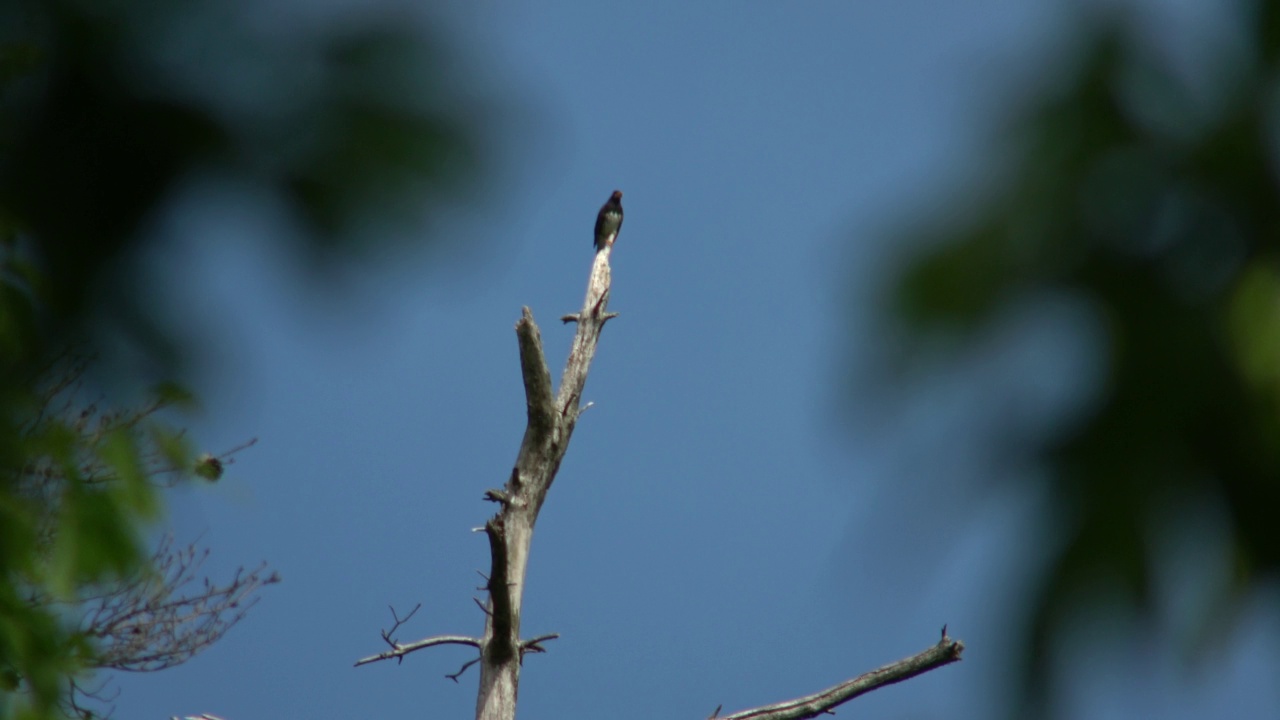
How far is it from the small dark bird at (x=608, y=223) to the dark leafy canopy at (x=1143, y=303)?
811 cm

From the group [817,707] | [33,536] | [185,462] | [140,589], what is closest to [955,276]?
[185,462]

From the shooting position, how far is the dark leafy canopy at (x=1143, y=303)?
32.1 inches

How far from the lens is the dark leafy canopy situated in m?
0.81

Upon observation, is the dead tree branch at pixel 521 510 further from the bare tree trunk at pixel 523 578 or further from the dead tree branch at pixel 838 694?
the dead tree branch at pixel 838 694

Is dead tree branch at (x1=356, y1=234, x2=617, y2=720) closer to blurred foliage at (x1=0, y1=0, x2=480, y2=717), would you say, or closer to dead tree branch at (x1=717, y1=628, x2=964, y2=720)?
dead tree branch at (x1=717, y1=628, x2=964, y2=720)

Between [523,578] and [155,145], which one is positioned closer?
[155,145]

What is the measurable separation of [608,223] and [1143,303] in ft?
28.3

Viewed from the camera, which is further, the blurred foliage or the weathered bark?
the weathered bark

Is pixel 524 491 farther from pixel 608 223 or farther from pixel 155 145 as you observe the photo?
pixel 155 145

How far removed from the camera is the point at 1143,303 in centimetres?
82

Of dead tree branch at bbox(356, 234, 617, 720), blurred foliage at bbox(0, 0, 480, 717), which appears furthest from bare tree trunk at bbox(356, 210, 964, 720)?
blurred foliage at bbox(0, 0, 480, 717)

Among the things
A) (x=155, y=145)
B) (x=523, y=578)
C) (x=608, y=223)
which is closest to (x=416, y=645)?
(x=523, y=578)

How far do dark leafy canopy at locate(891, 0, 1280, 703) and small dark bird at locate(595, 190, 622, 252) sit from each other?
8.11 m

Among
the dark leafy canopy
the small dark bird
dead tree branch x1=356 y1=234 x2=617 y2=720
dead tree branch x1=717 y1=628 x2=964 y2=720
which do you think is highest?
the small dark bird
